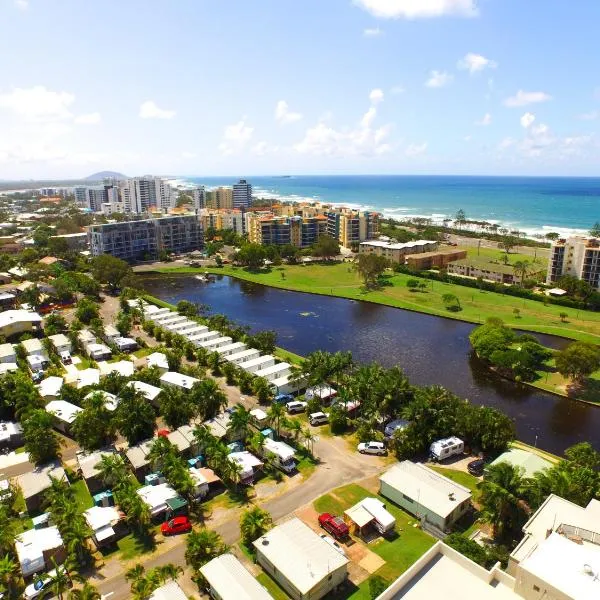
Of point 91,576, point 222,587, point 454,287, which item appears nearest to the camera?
point 222,587

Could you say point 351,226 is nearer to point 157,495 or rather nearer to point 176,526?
point 157,495

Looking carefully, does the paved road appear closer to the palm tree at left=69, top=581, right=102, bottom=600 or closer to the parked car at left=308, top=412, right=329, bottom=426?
the parked car at left=308, top=412, right=329, bottom=426

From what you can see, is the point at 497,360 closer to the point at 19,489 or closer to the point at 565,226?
the point at 19,489

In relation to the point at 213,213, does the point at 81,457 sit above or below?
below

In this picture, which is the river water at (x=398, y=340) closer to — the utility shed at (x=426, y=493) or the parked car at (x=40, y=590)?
the utility shed at (x=426, y=493)

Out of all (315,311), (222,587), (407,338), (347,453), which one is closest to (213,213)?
(315,311)

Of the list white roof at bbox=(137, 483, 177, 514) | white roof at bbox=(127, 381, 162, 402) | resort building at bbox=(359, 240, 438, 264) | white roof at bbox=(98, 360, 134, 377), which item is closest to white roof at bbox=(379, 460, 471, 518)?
white roof at bbox=(137, 483, 177, 514)

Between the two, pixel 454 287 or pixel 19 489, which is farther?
pixel 454 287
